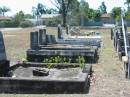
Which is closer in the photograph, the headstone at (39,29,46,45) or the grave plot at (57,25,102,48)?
the headstone at (39,29,46,45)

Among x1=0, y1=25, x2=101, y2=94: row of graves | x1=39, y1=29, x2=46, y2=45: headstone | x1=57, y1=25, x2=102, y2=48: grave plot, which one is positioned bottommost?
x1=57, y1=25, x2=102, y2=48: grave plot

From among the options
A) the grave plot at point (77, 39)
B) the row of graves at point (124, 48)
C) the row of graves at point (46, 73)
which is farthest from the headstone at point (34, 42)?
the grave plot at point (77, 39)

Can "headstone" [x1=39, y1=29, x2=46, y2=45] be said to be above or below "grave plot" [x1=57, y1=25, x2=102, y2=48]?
above

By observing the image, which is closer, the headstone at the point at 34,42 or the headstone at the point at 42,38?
the headstone at the point at 34,42

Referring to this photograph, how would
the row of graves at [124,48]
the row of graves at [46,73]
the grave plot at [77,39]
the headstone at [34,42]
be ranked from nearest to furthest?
the row of graves at [46,73] < the row of graves at [124,48] < the headstone at [34,42] < the grave plot at [77,39]

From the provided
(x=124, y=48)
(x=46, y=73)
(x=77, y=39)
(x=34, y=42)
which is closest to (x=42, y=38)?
(x=34, y=42)

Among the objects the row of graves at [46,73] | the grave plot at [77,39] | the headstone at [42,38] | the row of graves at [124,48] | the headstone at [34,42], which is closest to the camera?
the row of graves at [46,73]

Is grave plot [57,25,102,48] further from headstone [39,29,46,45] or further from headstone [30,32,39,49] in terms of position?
headstone [30,32,39,49]

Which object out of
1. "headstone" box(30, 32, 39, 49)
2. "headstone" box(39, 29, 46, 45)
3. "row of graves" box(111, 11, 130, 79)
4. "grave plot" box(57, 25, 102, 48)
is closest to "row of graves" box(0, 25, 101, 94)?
"headstone" box(30, 32, 39, 49)

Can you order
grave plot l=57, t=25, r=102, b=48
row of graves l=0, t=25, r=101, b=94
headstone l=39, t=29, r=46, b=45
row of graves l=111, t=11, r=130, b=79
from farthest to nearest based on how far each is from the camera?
grave plot l=57, t=25, r=102, b=48 → headstone l=39, t=29, r=46, b=45 → row of graves l=111, t=11, r=130, b=79 → row of graves l=0, t=25, r=101, b=94

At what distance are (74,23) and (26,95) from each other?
54811mm

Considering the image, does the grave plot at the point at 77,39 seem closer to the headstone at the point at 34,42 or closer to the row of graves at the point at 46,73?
the headstone at the point at 34,42

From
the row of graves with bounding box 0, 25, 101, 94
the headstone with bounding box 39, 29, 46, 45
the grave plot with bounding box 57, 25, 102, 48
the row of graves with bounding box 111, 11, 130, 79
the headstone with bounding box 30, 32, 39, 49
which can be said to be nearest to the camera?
the row of graves with bounding box 0, 25, 101, 94

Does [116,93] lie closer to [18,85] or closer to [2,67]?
[18,85]
